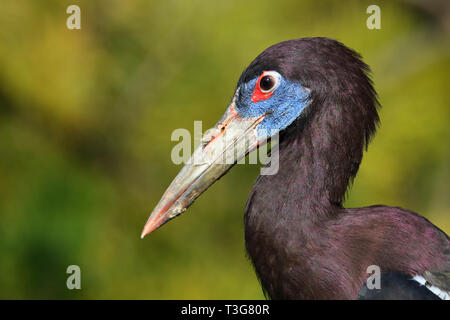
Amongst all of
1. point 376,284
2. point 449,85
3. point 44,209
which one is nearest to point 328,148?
point 376,284

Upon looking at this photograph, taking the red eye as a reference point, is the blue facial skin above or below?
below

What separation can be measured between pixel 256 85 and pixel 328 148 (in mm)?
380

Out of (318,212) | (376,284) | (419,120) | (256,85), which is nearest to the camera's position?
(376,284)

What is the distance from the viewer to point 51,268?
186 inches

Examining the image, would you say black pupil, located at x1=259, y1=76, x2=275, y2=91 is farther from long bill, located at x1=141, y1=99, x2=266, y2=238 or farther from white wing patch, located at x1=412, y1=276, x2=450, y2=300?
white wing patch, located at x1=412, y1=276, x2=450, y2=300

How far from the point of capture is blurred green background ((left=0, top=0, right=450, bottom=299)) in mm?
4766

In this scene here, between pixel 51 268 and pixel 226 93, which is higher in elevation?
pixel 226 93

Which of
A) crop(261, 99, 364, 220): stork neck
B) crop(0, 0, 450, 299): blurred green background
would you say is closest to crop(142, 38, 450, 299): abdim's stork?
crop(261, 99, 364, 220): stork neck

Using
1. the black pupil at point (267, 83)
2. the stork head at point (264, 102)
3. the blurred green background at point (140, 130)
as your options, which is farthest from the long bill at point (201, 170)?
the blurred green background at point (140, 130)

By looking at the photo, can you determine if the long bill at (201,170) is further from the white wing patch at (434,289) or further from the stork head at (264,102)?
the white wing patch at (434,289)

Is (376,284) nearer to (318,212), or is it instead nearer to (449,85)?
(318,212)

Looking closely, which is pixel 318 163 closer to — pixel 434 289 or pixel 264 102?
pixel 264 102

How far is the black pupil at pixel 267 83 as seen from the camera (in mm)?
2494

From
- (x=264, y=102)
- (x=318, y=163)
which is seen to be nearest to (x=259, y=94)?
(x=264, y=102)
